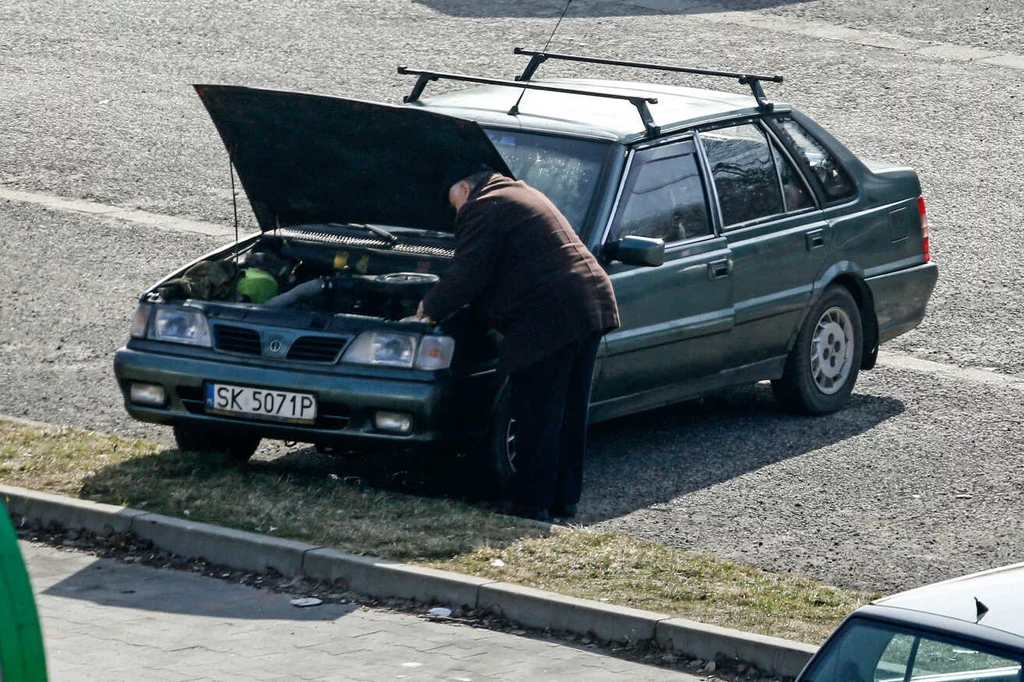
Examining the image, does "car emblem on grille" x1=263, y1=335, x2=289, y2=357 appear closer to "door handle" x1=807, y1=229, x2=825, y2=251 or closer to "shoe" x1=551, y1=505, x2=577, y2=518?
"shoe" x1=551, y1=505, x2=577, y2=518

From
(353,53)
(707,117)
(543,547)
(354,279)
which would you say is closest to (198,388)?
(354,279)

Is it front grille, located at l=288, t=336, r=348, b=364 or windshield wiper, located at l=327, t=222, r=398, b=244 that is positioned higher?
windshield wiper, located at l=327, t=222, r=398, b=244

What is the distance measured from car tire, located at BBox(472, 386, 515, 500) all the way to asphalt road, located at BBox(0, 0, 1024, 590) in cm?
42

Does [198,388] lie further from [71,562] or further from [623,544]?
[623,544]

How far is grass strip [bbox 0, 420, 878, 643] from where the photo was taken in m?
6.83

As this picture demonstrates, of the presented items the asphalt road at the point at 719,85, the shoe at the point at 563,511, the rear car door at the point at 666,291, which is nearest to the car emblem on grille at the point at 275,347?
the asphalt road at the point at 719,85

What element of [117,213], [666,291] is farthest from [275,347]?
[117,213]

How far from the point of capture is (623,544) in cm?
750

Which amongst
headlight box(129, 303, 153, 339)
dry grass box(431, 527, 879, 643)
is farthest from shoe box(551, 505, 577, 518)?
headlight box(129, 303, 153, 339)

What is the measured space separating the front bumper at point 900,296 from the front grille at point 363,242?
2772mm

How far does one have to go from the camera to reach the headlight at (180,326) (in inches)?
317

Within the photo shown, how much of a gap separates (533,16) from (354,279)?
15031mm

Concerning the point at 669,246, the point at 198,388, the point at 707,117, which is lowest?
the point at 198,388

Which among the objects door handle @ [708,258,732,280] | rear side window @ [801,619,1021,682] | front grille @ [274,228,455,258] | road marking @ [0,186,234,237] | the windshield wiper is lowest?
rear side window @ [801,619,1021,682]
